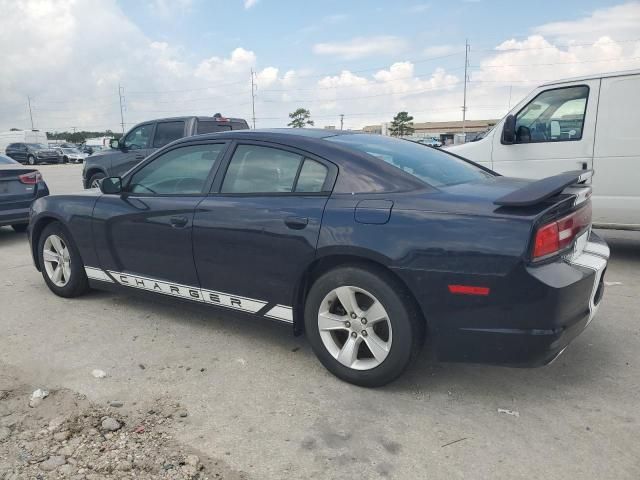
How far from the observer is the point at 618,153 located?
18.4ft

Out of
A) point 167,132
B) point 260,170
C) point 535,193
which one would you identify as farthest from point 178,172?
point 167,132

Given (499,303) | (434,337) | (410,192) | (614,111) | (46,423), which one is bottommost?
(46,423)

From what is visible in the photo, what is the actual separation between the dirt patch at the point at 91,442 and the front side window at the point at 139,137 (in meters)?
8.22

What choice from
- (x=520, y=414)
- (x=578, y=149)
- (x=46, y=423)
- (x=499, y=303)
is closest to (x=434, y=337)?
(x=499, y=303)

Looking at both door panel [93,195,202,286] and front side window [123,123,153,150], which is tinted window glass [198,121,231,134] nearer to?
front side window [123,123,153,150]

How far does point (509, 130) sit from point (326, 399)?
4.39m

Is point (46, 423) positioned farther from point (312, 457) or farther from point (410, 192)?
point (410, 192)

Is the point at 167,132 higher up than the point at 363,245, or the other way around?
the point at 167,132

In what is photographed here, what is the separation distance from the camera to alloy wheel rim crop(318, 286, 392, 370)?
117 inches

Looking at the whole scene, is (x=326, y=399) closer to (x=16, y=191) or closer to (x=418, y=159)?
(x=418, y=159)

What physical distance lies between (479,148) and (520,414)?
442cm

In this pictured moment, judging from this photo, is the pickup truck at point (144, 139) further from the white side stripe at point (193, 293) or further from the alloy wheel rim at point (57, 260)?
the white side stripe at point (193, 293)

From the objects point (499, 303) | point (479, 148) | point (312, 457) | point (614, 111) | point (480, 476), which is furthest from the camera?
point (479, 148)

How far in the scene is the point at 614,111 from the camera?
5582mm
